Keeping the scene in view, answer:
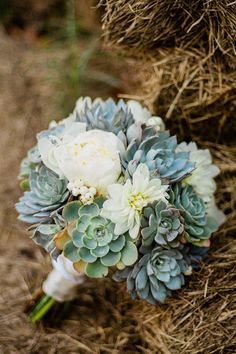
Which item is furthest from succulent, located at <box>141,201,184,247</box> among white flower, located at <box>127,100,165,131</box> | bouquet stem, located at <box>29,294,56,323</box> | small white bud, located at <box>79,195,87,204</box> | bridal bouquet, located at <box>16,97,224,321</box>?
bouquet stem, located at <box>29,294,56,323</box>

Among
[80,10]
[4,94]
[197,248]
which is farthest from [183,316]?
[80,10]

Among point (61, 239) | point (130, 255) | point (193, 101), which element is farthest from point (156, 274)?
point (193, 101)

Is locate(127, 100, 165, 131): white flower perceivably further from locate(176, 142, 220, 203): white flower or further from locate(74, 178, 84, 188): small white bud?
locate(74, 178, 84, 188): small white bud

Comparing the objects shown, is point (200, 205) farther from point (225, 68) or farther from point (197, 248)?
point (225, 68)

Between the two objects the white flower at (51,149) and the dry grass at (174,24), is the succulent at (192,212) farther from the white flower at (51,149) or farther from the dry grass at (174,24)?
the dry grass at (174,24)

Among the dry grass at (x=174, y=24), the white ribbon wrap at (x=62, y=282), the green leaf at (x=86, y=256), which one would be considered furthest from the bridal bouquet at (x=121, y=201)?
the dry grass at (x=174, y=24)

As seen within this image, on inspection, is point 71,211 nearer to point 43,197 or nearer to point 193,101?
point 43,197
